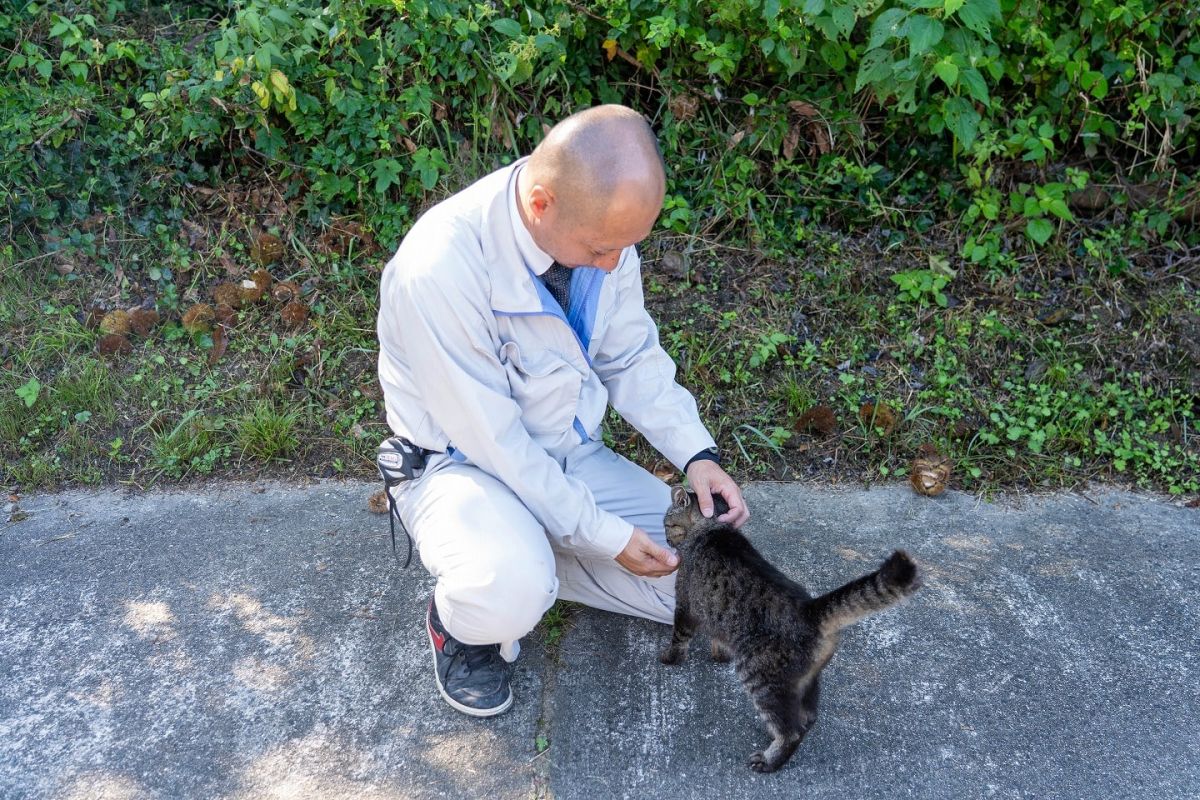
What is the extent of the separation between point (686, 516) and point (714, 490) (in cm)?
12

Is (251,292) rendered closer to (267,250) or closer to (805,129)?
(267,250)

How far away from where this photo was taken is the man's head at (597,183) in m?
2.20

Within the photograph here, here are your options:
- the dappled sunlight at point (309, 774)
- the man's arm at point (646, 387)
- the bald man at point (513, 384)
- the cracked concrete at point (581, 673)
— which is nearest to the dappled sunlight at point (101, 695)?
the cracked concrete at point (581, 673)

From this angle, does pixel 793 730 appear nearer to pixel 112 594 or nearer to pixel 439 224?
pixel 439 224

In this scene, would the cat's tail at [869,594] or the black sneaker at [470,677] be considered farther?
the black sneaker at [470,677]

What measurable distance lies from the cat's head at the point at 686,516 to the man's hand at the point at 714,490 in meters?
0.02

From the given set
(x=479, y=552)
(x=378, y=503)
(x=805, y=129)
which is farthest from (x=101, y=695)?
(x=805, y=129)

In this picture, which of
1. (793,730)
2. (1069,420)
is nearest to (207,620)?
(793,730)

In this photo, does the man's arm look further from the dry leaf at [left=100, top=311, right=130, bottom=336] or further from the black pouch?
the dry leaf at [left=100, top=311, right=130, bottom=336]

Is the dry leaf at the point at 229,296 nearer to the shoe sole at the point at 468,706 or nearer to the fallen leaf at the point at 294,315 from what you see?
the fallen leaf at the point at 294,315

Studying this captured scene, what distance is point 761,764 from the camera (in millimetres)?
2357

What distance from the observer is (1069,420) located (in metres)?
3.73

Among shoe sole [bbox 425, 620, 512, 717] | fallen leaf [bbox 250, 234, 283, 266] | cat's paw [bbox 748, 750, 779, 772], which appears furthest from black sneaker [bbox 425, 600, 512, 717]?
fallen leaf [bbox 250, 234, 283, 266]

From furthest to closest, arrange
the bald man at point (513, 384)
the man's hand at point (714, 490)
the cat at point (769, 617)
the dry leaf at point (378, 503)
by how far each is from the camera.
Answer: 1. the dry leaf at point (378, 503)
2. the man's hand at point (714, 490)
3. the bald man at point (513, 384)
4. the cat at point (769, 617)
